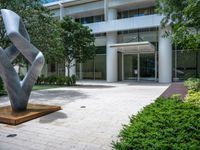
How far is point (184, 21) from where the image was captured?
303 inches

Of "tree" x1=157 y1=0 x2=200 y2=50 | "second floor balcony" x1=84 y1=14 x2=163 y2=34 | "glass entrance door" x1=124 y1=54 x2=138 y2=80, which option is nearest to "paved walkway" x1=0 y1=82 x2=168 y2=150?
"tree" x1=157 y1=0 x2=200 y2=50

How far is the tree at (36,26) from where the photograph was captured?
549 inches

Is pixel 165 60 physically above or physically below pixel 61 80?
above

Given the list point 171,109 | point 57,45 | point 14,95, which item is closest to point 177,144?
point 171,109

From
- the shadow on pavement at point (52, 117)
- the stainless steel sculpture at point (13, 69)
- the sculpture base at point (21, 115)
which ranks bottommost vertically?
the shadow on pavement at point (52, 117)

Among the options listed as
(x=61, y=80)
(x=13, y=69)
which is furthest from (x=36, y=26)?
(x=61, y=80)

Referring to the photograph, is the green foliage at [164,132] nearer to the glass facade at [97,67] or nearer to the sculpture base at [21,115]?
the sculpture base at [21,115]

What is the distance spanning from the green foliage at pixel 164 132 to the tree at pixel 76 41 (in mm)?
16282

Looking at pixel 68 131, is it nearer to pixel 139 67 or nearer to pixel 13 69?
pixel 13 69

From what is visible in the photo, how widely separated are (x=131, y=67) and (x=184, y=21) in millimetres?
17881

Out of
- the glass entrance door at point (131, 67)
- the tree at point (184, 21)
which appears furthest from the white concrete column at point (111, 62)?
the tree at point (184, 21)

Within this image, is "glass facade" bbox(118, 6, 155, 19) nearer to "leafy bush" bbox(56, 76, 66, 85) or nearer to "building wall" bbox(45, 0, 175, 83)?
"building wall" bbox(45, 0, 175, 83)

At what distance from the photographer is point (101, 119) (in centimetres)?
756

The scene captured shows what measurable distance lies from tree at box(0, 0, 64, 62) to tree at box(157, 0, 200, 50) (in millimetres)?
6874
